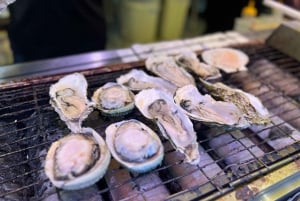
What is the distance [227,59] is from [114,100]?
0.55m

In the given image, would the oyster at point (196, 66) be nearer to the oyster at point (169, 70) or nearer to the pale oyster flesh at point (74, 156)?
the oyster at point (169, 70)

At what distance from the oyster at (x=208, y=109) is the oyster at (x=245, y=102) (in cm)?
4

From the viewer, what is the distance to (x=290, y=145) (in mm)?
861

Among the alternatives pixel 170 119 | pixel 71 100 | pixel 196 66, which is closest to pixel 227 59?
pixel 196 66

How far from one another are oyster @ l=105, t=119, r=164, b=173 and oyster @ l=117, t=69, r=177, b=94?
0.24m

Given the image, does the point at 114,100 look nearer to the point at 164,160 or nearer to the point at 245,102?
the point at 164,160

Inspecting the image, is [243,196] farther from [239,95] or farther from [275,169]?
[239,95]

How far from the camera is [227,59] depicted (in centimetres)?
121

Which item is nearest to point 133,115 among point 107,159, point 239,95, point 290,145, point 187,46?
point 107,159

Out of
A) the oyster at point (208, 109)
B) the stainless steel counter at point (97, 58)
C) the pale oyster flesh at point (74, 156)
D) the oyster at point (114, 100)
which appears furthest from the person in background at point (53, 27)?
the pale oyster flesh at point (74, 156)

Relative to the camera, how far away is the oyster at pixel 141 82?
1016 millimetres

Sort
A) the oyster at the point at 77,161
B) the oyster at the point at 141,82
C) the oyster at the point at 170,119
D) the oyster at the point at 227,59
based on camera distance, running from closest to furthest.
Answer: the oyster at the point at 77,161 < the oyster at the point at 170,119 < the oyster at the point at 141,82 < the oyster at the point at 227,59

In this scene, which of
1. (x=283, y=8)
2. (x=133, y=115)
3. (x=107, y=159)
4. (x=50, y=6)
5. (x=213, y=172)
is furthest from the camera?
(x=50, y=6)

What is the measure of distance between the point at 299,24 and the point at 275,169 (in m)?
0.83
